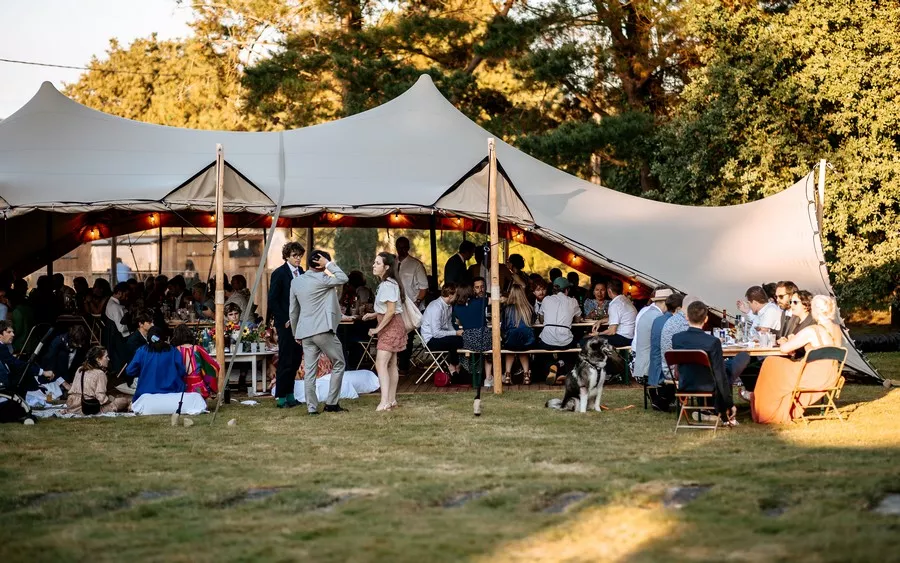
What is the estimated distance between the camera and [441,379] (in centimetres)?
1303

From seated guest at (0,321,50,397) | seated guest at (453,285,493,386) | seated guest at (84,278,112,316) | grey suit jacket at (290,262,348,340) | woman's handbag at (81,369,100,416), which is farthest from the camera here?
seated guest at (84,278,112,316)

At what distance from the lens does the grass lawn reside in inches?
193

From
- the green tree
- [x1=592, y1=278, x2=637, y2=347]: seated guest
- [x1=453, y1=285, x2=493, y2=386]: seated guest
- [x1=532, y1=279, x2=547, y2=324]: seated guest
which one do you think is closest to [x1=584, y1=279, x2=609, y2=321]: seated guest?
[x1=532, y1=279, x2=547, y2=324]: seated guest

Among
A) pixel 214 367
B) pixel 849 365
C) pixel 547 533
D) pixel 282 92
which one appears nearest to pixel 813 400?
pixel 849 365

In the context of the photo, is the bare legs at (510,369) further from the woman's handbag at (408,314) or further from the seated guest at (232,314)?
the seated guest at (232,314)

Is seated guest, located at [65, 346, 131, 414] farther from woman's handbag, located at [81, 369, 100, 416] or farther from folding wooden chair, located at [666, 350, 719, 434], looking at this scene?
folding wooden chair, located at [666, 350, 719, 434]

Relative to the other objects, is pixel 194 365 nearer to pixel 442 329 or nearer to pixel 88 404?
pixel 88 404

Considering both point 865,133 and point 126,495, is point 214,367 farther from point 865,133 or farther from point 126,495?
point 865,133

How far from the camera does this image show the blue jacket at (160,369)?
10609mm

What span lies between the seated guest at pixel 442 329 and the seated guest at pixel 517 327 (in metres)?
0.57

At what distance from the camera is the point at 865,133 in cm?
1886

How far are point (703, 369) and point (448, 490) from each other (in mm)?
3291

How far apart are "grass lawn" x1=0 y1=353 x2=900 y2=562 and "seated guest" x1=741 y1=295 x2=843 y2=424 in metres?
0.27

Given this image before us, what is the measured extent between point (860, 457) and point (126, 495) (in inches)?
174
